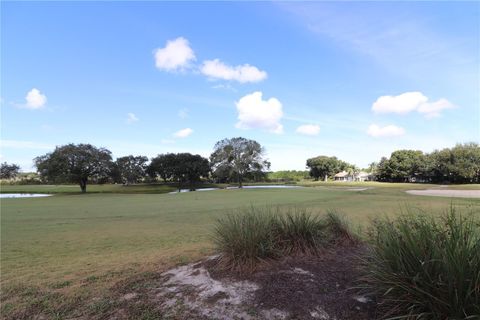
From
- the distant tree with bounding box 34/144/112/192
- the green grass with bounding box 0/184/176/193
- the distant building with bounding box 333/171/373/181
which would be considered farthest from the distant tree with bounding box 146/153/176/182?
the distant building with bounding box 333/171/373/181

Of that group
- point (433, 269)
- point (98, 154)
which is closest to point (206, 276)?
point (433, 269)

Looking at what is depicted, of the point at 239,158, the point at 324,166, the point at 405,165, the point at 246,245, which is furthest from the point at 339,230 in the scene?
the point at 324,166

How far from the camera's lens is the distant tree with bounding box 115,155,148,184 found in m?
58.2

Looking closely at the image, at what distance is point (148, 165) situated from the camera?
229ft

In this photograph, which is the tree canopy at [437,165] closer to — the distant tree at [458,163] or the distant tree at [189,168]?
the distant tree at [458,163]

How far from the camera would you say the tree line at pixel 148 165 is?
1781 inches

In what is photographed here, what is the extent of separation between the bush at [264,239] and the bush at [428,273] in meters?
1.46

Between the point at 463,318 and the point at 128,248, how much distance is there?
7.15 m

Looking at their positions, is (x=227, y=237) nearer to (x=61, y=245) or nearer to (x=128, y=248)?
(x=128, y=248)

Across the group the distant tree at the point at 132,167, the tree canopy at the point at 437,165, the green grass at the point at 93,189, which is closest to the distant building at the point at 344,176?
the tree canopy at the point at 437,165

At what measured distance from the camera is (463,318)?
8.33ft

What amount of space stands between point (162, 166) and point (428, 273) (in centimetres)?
6785

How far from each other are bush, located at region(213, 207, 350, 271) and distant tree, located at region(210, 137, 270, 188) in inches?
Answer: 2256

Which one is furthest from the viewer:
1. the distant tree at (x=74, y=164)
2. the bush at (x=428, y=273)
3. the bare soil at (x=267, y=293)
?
the distant tree at (x=74, y=164)
